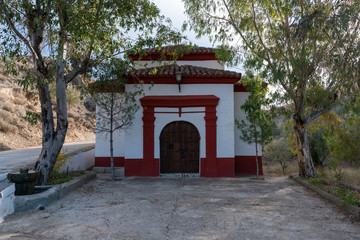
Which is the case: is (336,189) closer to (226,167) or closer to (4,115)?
(226,167)

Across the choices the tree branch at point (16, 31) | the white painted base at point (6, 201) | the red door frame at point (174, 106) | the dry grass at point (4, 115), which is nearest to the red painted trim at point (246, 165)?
the red door frame at point (174, 106)

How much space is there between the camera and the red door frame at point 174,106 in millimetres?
9484

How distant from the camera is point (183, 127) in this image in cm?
977

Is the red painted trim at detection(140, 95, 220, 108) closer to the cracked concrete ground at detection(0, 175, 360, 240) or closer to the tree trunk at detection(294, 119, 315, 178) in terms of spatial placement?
the tree trunk at detection(294, 119, 315, 178)

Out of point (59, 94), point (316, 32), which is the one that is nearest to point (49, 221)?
point (59, 94)

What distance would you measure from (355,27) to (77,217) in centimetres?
898

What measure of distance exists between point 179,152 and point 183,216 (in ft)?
16.0

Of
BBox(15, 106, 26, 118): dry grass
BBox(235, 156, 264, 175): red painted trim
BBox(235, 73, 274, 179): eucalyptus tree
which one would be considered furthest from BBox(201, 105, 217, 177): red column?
BBox(15, 106, 26, 118): dry grass

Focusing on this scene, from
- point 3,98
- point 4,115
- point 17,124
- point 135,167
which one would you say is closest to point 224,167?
point 135,167

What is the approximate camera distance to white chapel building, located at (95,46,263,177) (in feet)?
31.2

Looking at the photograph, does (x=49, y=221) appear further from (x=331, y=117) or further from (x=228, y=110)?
(x=331, y=117)

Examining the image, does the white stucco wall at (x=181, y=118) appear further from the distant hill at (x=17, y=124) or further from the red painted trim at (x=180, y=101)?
the distant hill at (x=17, y=124)

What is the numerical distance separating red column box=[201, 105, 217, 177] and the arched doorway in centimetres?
39

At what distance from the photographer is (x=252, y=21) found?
9070mm
